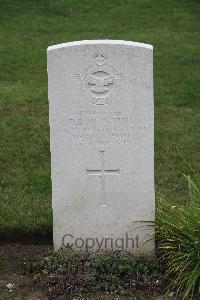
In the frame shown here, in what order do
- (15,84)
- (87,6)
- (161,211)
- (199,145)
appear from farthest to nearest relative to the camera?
1. (87,6)
2. (15,84)
3. (199,145)
4. (161,211)

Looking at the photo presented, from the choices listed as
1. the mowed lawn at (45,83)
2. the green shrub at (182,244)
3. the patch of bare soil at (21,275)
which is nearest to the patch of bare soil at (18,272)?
the patch of bare soil at (21,275)

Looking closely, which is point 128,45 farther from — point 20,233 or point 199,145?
point 199,145

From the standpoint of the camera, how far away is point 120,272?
517cm

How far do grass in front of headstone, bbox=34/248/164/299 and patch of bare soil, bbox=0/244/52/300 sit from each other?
8 centimetres

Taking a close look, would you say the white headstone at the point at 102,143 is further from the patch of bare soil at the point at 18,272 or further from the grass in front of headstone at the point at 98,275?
the patch of bare soil at the point at 18,272

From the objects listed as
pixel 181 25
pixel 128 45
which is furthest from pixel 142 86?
pixel 181 25

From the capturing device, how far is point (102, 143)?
5230 mm

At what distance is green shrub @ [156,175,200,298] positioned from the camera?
5008 millimetres

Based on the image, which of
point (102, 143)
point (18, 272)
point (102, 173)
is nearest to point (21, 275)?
point (18, 272)

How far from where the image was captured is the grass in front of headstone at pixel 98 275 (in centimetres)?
506

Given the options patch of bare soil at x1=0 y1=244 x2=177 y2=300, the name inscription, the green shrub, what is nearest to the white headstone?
the name inscription

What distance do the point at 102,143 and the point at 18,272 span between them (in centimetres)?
119

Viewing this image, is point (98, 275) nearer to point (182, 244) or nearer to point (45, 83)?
point (182, 244)

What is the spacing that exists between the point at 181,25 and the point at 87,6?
9.44 ft
